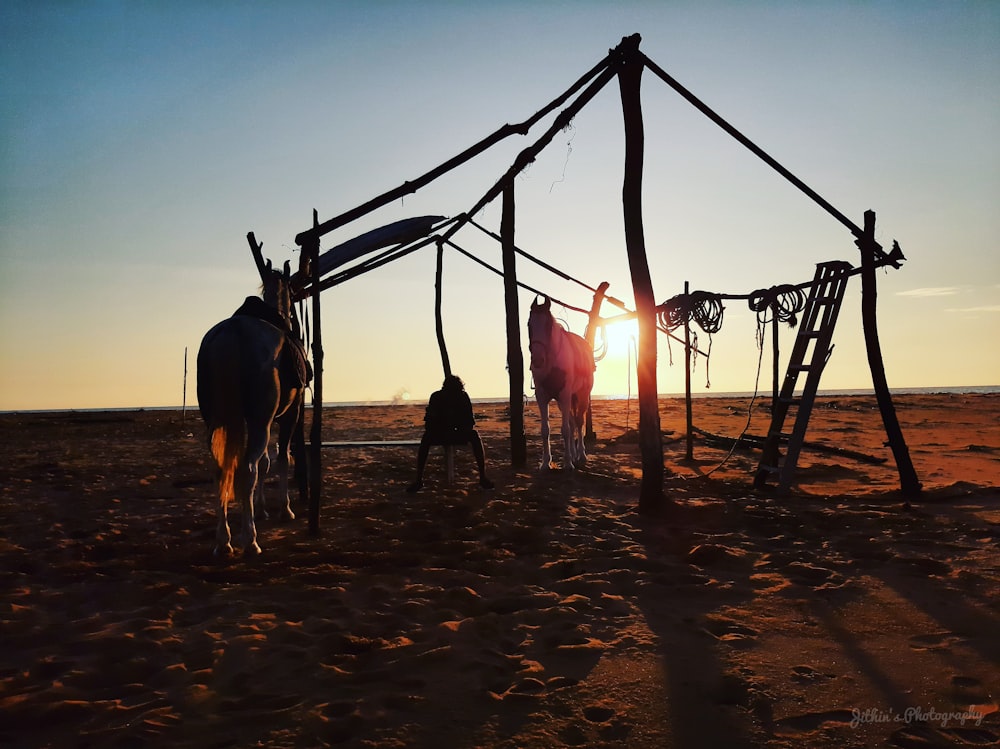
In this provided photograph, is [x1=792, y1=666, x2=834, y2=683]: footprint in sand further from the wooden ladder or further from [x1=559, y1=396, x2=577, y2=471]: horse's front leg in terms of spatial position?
[x1=559, y1=396, x2=577, y2=471]: horse's front leg

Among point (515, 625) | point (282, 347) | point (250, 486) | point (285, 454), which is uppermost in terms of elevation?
point (282, 347)

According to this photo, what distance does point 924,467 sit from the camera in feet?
35.4

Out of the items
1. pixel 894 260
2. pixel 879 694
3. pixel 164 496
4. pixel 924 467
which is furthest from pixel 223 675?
pixel 924 467

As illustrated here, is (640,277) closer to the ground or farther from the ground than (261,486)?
farther from the ground

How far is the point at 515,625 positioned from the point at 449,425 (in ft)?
17.5

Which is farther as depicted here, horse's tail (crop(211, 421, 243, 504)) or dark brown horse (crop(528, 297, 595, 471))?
dark brown horse (crop(528, 297, 595, 471))

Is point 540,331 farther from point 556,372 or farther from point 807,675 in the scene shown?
point 807,675

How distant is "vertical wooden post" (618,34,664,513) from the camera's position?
7172 millimetres

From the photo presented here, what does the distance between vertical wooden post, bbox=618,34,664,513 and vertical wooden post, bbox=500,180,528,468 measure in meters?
4.40

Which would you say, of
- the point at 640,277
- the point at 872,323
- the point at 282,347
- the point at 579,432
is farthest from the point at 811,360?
the point at 282,347

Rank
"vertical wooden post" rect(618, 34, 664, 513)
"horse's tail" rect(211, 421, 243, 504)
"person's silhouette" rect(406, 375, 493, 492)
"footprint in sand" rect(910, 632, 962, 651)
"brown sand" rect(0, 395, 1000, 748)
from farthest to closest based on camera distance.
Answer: "person's silhouette" rect(406, 375, 493, 492)
"vertical wooden post" rect(618, 34, 664, 513)
"horse's tail" rect(211, 421, 243, 504)
"footprint in sand" rect(910, 632, 962, 651)
"brown sand" rect(0, 395, 1000, 748)

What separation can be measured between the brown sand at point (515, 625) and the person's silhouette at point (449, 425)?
112cm

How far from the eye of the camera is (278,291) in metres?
8.23

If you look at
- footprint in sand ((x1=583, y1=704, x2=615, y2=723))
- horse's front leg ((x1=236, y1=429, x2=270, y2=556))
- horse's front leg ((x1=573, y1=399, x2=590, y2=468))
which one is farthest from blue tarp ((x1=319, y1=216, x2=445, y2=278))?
footprint in sand ((x1=583, y1=704, x2=615, y2=723))
